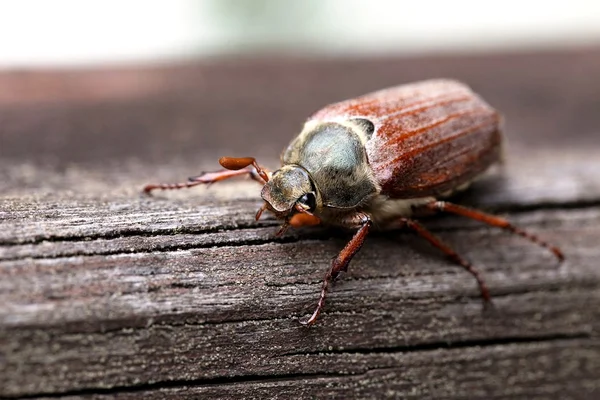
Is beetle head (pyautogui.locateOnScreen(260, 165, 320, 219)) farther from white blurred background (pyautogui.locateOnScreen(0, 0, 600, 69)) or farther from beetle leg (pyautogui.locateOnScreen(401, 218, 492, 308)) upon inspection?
white blurred background (pyautogui.locateOnScreen(0, 0, 600, 69))

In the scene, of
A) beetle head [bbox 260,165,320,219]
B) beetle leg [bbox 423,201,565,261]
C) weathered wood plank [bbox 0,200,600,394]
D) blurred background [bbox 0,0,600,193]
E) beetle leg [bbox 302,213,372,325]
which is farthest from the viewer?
blurred background [bbox 0,0,600,193]

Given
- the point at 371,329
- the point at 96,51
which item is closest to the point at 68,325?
the point at 371,329

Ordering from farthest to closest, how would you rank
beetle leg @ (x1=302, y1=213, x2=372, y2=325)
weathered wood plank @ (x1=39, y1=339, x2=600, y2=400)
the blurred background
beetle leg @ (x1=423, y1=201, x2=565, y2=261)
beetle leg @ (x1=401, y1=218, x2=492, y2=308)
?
the blurred background → beetle leg @ (x1=423, y1=201, x2=565, y2=261) → beetle leg @ (x1=401, y1=218, x2=492, y2=308) → beetle leg @ (x1=302, y1=213, x2=372, y2=325) → weathered wood plank @ (x1=39, y1=339, x2=600, y2=400)

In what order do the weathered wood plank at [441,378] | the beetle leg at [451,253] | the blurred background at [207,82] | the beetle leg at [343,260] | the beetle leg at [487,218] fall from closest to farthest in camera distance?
the weathered wood plank at [441,378] < the beetle leg at [343,260] < the beetle leg at [451,253] < the beetle leg at [487,218] < the blurred background at [207,82]

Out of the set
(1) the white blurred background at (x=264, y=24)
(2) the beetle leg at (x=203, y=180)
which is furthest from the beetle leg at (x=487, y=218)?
(1) the white blurred background at (x=264, y=24)

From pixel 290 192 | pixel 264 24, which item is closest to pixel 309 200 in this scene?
pixel 290 192

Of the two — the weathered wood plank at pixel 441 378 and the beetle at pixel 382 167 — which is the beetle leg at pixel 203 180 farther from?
the weathered wood plank at pixel 441 378

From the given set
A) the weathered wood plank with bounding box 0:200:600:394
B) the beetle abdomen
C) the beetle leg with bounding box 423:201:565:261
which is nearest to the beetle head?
the weathered wood plank with bounding box 0:200:600:394
